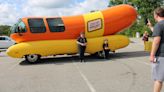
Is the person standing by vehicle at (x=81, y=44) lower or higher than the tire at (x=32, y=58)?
higher

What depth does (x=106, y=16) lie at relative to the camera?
17719 mm

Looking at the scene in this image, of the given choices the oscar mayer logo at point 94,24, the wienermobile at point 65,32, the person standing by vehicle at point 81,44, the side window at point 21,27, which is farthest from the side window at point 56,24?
the oscar mayer logo at point 94,24

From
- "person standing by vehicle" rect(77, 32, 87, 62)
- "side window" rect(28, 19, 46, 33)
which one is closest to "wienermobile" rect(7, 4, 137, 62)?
"side window" rect(28, 19, 46, 33)

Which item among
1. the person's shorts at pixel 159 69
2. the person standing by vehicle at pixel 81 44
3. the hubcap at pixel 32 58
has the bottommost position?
the hubcap at pixel 32 58

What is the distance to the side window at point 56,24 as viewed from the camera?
16891 millimetres

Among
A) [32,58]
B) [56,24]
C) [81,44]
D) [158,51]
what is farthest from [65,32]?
[158,51]

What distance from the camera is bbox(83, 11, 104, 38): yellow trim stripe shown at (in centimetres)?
1732

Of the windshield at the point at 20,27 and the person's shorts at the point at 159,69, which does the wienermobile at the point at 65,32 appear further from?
the person's shorts at the point at 159,69

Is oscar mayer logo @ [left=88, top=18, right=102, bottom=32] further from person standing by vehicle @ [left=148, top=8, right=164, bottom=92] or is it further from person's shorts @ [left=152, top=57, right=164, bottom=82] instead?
person's shorts @ [left=152, top=57, right=164, bottom=82]

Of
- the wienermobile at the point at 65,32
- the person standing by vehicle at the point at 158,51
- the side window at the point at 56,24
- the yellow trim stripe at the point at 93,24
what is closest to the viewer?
the person standing by vehicle at the point at 158,51

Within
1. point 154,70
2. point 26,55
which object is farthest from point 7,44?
point 154,70

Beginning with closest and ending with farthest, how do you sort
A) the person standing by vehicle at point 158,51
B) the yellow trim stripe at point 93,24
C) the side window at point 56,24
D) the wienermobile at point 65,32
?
the person standing by vehicle at point 158,51
the wienermobile at point 65,32
the side window at point 56,24
the yellow trim stripe at point 93,24

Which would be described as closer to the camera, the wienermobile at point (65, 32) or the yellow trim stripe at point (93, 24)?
the wienermobile at point (65, 32)

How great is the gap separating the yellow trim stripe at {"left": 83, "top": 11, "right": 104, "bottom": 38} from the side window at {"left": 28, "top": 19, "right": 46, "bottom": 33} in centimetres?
226
